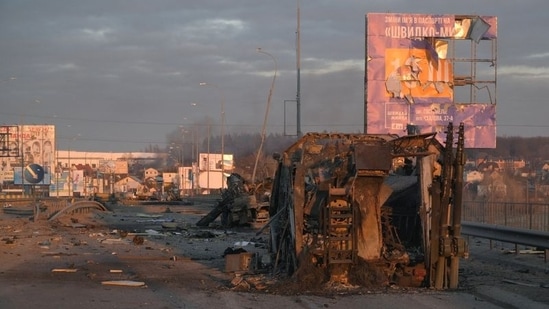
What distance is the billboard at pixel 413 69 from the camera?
1297 inches

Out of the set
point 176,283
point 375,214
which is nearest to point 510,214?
point 375,214

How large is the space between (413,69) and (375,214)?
1929 cm

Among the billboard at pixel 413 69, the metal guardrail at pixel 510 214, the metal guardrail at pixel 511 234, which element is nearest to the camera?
the metal guardrail at pixel 511 234

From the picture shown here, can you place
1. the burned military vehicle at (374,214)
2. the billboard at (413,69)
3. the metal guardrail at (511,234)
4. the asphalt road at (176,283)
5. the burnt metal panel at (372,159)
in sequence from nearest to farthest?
the asphalt road at (176,283), the burned military vehicle at (374,214), the burnt metal panel at (372,159), the metal guardrail at (511,234), the billboard at (413,69)

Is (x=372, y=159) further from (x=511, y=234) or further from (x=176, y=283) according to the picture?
(x=511, y=234)

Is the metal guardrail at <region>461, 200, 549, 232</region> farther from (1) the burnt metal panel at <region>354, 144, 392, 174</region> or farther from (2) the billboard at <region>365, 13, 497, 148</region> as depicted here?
(1) the burnt metal panel at <region>354, 144, 392, 174</region>

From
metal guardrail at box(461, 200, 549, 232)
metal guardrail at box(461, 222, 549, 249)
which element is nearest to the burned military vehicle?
metal guardrail at box(461, 222, 549, 249)

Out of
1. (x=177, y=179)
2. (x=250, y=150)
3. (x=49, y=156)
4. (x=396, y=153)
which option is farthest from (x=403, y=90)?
(x=177, y=179)

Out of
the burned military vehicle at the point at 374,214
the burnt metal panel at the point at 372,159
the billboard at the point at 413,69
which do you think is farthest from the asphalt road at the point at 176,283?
the billboard at the point at 413,69

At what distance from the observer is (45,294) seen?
1326 centimetres

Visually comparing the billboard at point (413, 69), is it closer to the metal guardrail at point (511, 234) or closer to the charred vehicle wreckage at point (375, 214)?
the metal guardrail at point (511, 234)

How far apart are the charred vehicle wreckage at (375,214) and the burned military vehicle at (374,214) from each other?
0.02 metres

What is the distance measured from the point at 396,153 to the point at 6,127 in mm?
62824

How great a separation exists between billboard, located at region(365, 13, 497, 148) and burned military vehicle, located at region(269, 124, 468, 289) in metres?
17.8
